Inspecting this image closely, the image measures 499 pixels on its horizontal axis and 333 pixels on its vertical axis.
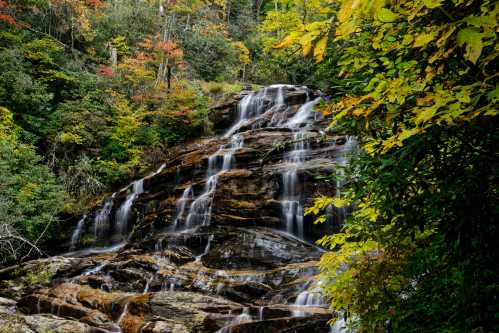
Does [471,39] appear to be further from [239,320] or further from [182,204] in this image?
[182,204]

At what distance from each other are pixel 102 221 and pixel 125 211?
0.88 m

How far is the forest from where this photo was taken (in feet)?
7.34

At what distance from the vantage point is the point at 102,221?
45.6 feet

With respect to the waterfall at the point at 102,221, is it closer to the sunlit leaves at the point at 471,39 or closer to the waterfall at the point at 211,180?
the waterfall at the point at 211,180

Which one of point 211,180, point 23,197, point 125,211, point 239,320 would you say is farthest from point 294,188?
point 23,197

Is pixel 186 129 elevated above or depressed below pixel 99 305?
above

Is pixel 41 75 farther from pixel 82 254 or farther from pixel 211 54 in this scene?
pixel 211 54

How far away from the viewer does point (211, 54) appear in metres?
26.8

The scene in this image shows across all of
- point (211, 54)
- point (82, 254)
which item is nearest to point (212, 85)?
point (211, 54)

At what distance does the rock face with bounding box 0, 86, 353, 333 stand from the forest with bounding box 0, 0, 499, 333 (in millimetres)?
55

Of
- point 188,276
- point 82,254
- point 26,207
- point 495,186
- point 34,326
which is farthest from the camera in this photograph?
point 82,254

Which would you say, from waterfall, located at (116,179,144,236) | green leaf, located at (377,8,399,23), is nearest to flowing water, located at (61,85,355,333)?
waterfall, located at (116,179,144,236)

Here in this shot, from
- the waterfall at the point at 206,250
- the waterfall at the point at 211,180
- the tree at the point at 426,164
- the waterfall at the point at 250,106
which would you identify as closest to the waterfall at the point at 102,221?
the waterfall at the point at 211,180

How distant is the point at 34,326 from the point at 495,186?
7.65m
